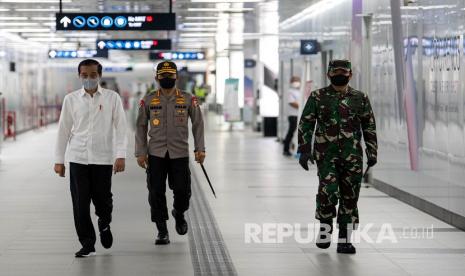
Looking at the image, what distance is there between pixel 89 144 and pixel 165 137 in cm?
91

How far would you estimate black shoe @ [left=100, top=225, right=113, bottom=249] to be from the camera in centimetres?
904

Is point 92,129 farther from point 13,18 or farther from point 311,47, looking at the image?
point 13,18

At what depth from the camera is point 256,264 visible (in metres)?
8.51

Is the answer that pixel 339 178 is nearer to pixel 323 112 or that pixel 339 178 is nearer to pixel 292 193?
pixel 323 112

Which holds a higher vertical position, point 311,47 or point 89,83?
point 311,47

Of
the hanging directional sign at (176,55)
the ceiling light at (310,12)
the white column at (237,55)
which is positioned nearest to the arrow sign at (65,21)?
the ceiling light at (310,12)

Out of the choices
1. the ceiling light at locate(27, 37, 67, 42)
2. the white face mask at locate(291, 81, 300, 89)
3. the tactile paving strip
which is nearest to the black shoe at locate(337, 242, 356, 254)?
the tactile paving strip

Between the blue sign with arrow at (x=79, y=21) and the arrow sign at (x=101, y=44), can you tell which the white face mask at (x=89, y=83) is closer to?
the blue sign with arrow at (x=79, y=21)

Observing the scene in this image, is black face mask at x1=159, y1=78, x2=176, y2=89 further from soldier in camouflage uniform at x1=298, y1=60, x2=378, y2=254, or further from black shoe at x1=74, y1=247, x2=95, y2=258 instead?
black shoe at x1=74, y1=247, x2=95, y2=258

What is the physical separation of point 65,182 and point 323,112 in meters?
8.19

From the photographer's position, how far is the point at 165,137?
9.47 meters

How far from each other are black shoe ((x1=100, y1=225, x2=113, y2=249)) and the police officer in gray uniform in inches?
25.1

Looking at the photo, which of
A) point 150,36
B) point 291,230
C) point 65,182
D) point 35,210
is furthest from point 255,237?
point 150,36

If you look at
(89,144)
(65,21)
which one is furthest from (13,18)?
(89,144)
